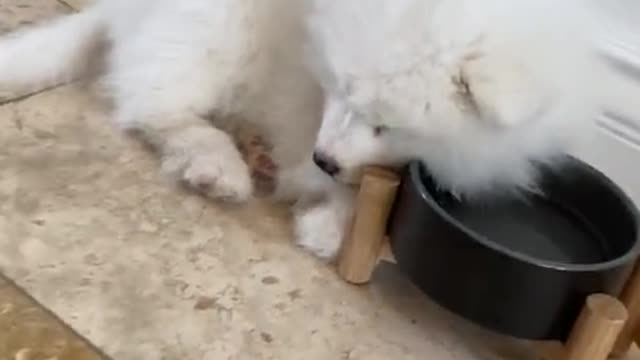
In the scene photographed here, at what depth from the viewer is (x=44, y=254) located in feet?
5.70

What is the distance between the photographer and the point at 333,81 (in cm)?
173

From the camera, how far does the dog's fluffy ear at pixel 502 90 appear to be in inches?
61.7

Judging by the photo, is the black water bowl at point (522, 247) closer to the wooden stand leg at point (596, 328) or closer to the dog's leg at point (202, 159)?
the wooden stand leg at point (596, 328)

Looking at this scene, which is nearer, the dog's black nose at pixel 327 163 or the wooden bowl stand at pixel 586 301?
the wooden bowl stand at pixel 586 301

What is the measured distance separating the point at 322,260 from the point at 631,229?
49 centimetres

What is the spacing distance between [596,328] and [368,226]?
378 mm

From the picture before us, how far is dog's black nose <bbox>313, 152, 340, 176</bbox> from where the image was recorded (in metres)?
1.74

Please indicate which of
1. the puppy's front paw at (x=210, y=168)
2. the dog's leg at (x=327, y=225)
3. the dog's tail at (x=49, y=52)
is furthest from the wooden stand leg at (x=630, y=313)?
the dog's tail at (x=49, y=52)

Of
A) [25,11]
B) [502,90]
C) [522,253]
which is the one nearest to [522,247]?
[522,253]

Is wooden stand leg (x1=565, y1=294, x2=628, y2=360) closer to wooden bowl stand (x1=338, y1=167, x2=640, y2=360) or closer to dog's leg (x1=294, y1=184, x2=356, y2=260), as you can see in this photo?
wooden bowl stand (x1=338, y1=167, x2=640, y2=360)

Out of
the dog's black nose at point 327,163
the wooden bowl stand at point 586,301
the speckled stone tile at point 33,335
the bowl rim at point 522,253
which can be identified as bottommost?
the speckled stone tile at point 33,335

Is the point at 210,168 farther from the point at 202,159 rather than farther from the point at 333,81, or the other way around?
Answer: the point at 333,81

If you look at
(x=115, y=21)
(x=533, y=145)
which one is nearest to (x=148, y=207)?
(x=115, y=21)

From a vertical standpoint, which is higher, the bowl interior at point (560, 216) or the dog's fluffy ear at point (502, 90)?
the dog's fluffy ear at point (502, 90)
